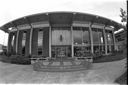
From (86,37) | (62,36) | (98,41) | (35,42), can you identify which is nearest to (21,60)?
(35,42)

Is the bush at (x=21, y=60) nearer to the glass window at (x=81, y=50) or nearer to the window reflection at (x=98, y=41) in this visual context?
the glass window at (x=81, y=50)

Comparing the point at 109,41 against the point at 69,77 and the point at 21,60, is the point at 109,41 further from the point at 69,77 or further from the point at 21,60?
the point at 21,60

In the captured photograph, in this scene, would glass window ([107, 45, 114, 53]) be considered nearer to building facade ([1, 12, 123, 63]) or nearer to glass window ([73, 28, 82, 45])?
building facade ([1, 12, 123, 63])

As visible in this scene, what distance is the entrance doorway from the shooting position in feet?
64.2

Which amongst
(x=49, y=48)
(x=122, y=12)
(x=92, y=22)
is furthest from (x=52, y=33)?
(x=122, y=12)

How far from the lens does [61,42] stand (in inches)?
774

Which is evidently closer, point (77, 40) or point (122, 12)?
point (122, 12)

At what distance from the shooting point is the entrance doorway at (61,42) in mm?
19562

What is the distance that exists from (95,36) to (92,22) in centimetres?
293

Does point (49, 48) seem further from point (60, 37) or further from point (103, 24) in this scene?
point (103, 24)

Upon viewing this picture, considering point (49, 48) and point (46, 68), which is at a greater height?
point (49, 48)

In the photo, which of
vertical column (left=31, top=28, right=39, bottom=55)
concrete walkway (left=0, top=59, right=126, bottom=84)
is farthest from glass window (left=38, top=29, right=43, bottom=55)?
concrete walkway (left=0, top=59, right=126, bottom=84)

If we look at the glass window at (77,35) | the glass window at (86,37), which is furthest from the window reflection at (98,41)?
the glass window at (77,35)

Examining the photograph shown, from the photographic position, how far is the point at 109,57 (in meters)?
15.4
